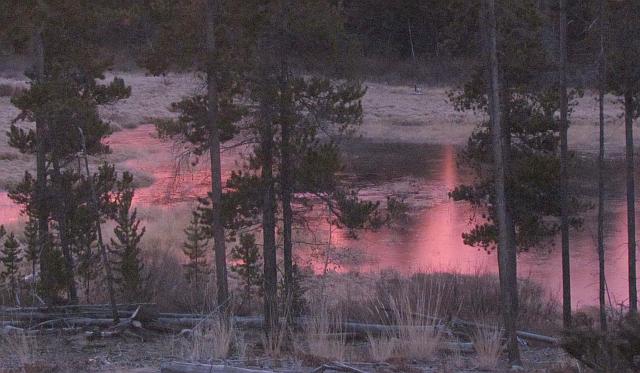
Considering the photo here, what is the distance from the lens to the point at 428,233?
78.8ft

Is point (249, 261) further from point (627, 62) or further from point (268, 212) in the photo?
point (627, 62)

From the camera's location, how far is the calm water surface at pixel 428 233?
19.5m

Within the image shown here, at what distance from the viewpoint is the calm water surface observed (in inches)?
770

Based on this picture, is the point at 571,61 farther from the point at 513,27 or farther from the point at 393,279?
the point at 393,279

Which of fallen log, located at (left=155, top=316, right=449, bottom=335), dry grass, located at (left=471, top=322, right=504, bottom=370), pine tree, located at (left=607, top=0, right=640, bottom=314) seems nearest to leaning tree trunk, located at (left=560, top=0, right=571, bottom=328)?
pine tree, located at (left=607, top=0, right=640, bottom=314)

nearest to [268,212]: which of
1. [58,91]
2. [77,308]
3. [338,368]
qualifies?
[77,308]

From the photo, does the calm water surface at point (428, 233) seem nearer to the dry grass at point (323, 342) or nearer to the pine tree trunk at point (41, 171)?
the pine tree trunk at point (41, 171)

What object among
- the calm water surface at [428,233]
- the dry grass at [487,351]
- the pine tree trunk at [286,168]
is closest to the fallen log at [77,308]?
the calm water surface at [428,233]

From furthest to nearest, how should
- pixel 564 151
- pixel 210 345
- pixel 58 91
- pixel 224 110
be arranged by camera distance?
pixel 564 151, pixel 224 110, pixel 58 91, pixel 210 345

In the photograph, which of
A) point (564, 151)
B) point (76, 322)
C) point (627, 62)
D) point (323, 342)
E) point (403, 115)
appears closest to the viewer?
point (323, 342)

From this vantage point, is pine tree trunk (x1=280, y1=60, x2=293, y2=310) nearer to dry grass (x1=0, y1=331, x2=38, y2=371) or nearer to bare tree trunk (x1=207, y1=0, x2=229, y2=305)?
bare tree trunk (x1=207, y1=0, x2=229, y2=305)

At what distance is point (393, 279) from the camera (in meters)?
17.5

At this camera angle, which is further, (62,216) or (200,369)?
(62,216)

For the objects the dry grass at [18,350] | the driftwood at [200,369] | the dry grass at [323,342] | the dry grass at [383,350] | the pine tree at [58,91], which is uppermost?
the pine tree at [58,91]
